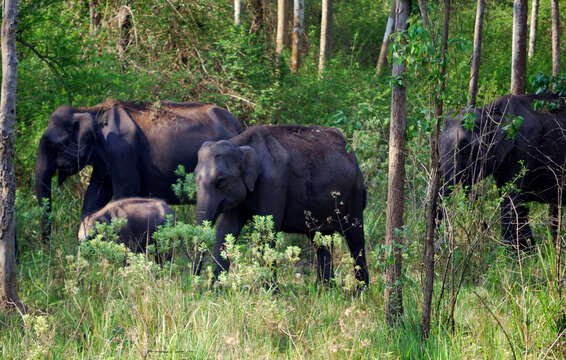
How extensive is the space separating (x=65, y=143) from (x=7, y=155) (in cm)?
339

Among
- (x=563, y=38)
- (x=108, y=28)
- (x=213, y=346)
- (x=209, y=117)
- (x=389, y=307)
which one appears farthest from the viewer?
(x=563, y=38)

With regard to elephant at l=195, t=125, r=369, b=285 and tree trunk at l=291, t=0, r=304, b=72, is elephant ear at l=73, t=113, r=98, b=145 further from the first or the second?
tree trunk at l=291, t=0, r=304, b=72

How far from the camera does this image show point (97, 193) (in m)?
9.03

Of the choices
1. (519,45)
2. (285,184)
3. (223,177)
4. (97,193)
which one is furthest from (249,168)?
(519,45)

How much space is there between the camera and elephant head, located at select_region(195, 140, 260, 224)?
6828 millimetres

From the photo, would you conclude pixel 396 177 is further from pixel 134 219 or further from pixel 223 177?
pixel 134 219

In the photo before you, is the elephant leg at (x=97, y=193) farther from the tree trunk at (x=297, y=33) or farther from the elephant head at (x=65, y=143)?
the tree trunk at (x=297, y=33)

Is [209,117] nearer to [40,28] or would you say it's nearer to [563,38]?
[40,28]

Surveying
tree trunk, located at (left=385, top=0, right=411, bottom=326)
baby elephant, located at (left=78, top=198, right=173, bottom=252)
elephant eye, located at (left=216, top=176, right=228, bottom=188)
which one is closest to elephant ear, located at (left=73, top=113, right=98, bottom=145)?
baby elephant, located at (left=78, top=198, right=173, bottom=252)

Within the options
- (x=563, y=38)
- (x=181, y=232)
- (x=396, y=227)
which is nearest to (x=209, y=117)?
(x=181, y=232)

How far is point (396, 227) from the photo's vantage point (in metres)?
5.07

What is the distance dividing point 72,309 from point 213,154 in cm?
223

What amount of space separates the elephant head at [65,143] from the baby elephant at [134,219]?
1658 mm

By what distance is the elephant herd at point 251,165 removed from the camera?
6.98 m
